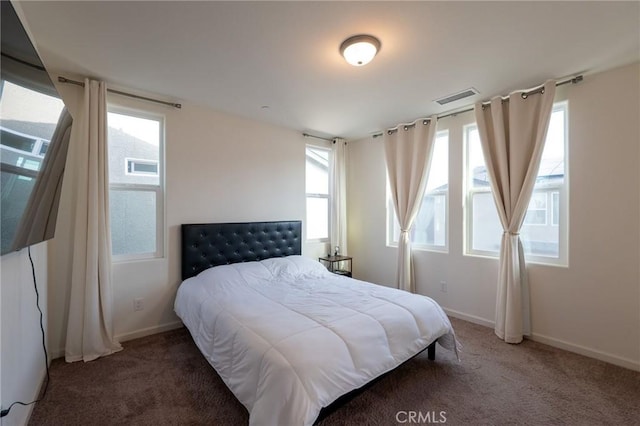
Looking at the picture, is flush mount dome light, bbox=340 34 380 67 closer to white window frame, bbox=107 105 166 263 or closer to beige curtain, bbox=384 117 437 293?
beige curtain, bbox=384 117 437 293

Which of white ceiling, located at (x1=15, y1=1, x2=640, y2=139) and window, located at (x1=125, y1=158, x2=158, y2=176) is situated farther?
window, located at (x1=125, y1=158, x2=158, y2=176)

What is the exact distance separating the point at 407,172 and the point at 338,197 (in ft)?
3.85

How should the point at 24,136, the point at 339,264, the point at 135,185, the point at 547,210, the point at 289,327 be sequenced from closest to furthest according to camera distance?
the point at 24,136
the point at 289,327
the point at 547,210
the point at 135,185
the point at 339,264

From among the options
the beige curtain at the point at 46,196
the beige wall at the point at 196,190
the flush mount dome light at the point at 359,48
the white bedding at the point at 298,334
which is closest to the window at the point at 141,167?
the beige wall at the point at 196,190

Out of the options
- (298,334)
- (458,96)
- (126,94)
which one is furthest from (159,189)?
(458,96)

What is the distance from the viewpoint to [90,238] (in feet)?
8.01

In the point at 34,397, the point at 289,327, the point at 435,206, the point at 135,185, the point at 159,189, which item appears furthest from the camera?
the point at 435,206

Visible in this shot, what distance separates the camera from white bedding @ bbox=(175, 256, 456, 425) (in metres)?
1.42

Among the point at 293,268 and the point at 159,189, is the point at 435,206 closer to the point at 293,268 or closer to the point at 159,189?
the point at 293,268

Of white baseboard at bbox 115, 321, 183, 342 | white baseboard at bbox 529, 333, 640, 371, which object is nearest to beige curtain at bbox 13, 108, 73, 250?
white baseboard at bbox 115, 321, 183, 342

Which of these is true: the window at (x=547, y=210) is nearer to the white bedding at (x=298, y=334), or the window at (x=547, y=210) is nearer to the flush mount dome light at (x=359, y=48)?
the white bedding at (x=298, y=334)

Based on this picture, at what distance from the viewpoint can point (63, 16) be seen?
1751mm

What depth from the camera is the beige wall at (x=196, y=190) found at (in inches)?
108

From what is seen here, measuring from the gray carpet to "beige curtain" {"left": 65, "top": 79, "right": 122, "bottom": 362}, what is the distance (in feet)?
0.62
